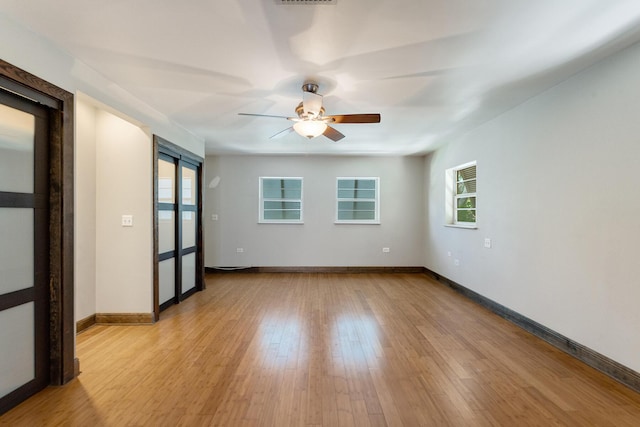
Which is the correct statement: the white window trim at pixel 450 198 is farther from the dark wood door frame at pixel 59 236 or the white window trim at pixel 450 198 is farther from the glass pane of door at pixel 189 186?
the dark wood door frame at pixel 59 236

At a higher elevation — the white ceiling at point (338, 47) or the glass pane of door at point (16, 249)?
the white ceiling at point (338, 47)

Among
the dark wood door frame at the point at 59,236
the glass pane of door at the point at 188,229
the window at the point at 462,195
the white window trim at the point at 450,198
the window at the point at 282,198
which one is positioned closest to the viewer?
the dark wood door frame at the point at 59,236

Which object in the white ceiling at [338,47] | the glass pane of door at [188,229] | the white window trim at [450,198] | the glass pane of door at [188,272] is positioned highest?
the white ceiling at [338,47]

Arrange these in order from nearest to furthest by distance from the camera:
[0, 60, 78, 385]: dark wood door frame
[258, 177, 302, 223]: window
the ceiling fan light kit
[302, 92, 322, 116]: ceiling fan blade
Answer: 1. [0, 60, 78, 385]: dark wood door frame
2. [302, 92, 322, 116]: ceiling fan blade
3. the ceiling fan light kit
4. [258, 177, 302, 223]: window

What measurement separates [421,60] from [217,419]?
2.93 m

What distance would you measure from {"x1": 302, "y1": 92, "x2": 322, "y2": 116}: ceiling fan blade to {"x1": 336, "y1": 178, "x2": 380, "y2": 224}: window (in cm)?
359

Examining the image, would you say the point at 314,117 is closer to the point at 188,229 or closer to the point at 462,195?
the point at 188,229

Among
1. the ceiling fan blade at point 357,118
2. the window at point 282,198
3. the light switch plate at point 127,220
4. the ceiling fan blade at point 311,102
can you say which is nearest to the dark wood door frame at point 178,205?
the light switch plate at point 127,220

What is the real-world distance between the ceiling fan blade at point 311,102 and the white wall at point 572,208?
2306 mm

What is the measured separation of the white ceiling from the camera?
1760mm

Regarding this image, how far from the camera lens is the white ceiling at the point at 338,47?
1760 millimetres

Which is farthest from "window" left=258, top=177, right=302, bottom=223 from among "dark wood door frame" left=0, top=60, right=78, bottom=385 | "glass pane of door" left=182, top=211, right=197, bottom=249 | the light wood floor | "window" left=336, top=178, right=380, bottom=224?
"dark wood door frame" left=0, top=60, right=78, bottom=385

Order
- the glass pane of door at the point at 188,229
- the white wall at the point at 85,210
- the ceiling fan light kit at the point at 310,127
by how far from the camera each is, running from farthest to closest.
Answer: the glass pane of door at the point at 188,229, the white wall at the point at 85,210, the ceiling fan light kit at the point at 310,127

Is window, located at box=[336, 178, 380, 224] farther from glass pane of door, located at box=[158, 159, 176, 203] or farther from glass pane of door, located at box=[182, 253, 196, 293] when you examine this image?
glass pane of door, located at box=[158, 159, 176, 203]
